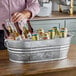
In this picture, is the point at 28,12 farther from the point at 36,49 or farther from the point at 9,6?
the point at 36,49

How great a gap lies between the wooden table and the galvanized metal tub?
0.12 feet

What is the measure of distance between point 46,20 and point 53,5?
60 centimetres

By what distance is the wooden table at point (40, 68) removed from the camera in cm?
147

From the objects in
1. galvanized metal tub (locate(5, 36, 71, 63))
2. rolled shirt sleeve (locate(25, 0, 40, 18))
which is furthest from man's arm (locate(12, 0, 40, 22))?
galvanized metal tub (locate(5, 36, 71, 63))

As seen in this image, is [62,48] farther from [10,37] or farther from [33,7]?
[33,7]

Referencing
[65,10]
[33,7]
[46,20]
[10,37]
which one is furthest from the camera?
[65,10]

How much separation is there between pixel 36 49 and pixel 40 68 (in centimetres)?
13

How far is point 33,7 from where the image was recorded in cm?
199

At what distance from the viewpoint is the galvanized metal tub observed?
155 cm

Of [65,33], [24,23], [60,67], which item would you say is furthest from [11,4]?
[60,67]

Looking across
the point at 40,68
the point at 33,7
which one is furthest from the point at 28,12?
the point at 40,68

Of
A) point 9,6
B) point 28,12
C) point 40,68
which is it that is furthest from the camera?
point 9,6

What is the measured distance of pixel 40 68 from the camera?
1.52 metres

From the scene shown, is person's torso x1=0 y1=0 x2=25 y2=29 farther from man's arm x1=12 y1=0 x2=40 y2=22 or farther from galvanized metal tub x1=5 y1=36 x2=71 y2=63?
galvanized metal tub x1=5 y1=36 x2=71 y2=63
